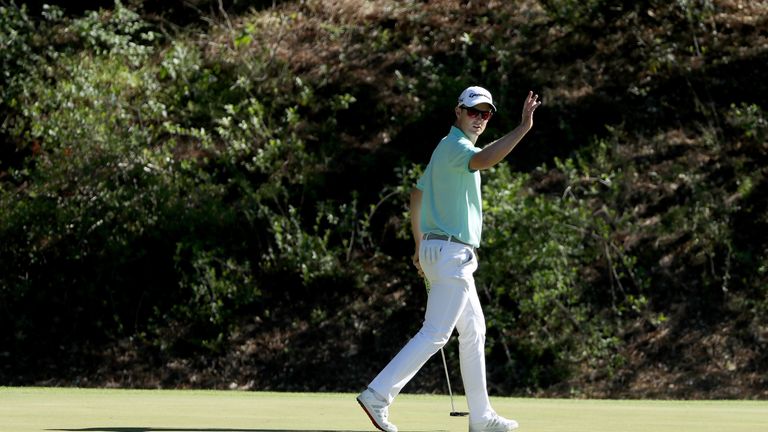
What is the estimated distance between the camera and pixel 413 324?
15234mm

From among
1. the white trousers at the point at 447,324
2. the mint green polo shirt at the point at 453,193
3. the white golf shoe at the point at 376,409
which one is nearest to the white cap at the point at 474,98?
the mint green polo shirt at the point at 453,193

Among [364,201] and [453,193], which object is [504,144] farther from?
[364,201]

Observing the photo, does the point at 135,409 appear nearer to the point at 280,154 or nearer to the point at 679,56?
Answer: the point at 280,154

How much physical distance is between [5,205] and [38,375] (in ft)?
6.60

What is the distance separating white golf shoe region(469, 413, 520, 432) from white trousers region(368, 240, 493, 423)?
0.12 m

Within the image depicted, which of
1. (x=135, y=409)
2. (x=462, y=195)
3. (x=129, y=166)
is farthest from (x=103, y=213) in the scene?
(x=462, y=195)

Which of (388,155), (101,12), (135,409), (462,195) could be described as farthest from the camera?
(101,12)

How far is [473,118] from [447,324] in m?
1.12

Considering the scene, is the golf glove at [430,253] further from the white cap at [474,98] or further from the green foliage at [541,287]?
the green foliage at [541,287]

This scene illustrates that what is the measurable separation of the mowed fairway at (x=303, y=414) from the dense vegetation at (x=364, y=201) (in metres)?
3.25

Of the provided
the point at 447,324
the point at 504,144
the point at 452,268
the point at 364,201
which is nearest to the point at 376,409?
the point at 447,324

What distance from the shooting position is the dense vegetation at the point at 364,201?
14.6 meters

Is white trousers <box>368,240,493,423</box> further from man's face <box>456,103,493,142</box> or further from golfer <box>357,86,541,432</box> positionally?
man's face <box>456,103,493,142</box>

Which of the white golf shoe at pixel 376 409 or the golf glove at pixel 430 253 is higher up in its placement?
the golf glove at pixel 430 253
